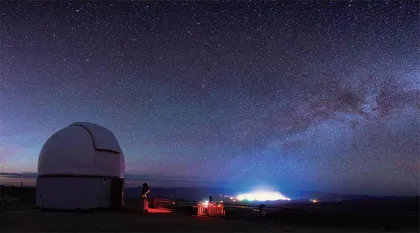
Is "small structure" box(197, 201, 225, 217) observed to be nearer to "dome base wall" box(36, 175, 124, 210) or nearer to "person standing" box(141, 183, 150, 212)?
"person standing" box(141, 183, 150, 212)

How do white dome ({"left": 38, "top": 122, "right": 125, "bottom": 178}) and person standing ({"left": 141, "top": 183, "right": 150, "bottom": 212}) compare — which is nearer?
white dome ({"left": 38, "top": 122, "right": 125, "bottom": 178})

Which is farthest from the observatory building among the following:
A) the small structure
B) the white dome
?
the small structure

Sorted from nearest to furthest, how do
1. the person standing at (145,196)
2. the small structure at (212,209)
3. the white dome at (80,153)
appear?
the white dome at (80,153) → the small structure at (212,209) → the person standing at (145,196)

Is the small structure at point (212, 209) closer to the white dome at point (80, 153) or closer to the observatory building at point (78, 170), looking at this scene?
the observatory building at point (78, 170)

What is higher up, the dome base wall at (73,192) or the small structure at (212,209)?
the dome base wall at (73,192)

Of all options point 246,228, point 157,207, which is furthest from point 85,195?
point 246,228

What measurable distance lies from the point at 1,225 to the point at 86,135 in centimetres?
965

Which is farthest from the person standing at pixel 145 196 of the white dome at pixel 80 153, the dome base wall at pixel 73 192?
the dome base wall at pixel 73 192

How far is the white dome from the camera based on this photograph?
24469 mm

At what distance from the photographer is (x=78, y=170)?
24359 millimetres

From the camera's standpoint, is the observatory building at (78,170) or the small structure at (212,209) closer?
the observatory building at (78,170)

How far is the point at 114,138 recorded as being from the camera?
27.2m

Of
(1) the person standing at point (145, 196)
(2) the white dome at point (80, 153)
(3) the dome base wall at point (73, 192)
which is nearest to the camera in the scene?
(3) the dome base wall at point (73, 192)

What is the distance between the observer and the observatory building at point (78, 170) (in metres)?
24.4
